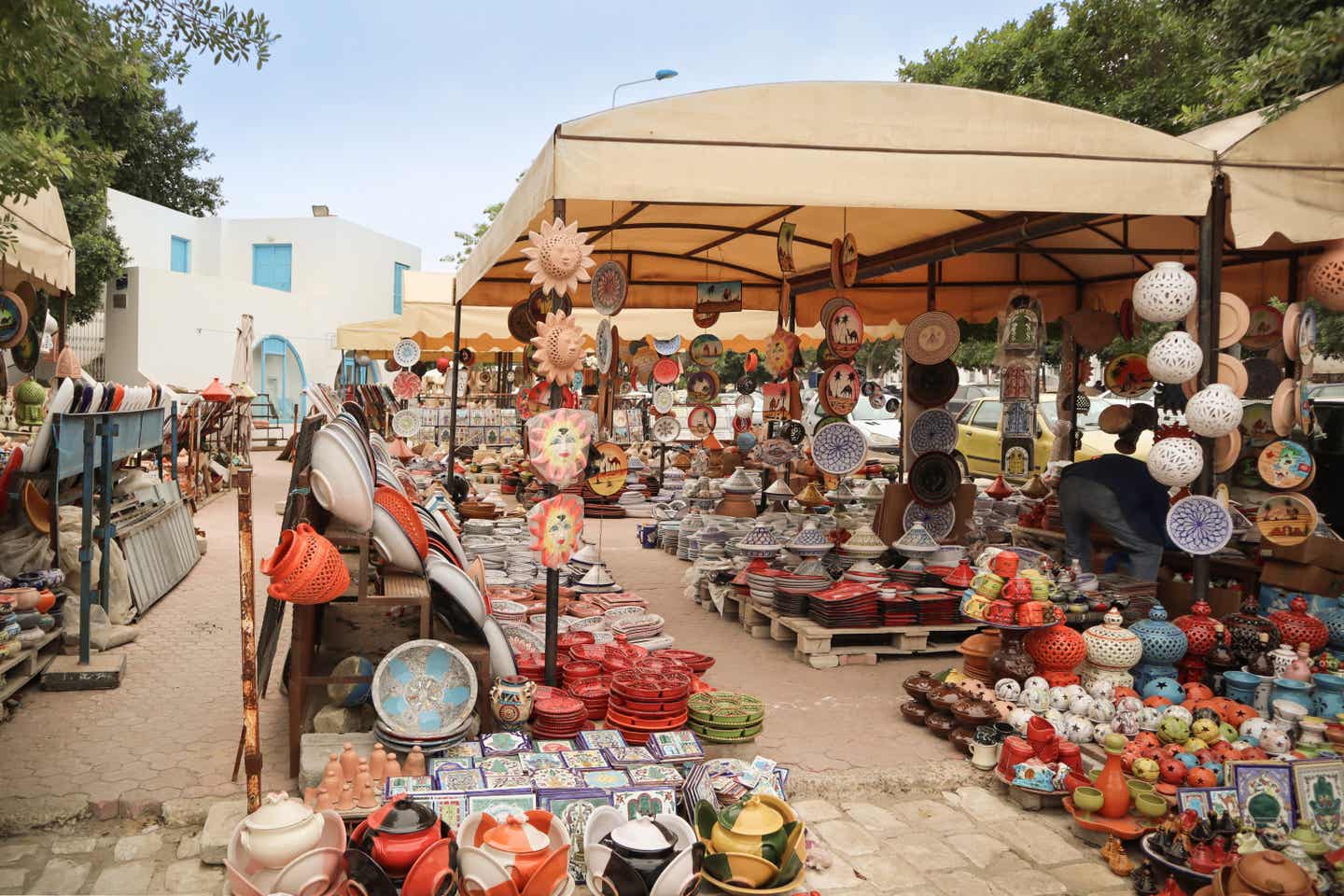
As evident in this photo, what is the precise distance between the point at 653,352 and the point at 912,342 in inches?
275

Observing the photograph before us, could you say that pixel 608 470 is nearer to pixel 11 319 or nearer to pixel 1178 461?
pixel 1178 461

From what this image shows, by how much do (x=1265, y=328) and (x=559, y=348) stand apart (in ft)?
20.8

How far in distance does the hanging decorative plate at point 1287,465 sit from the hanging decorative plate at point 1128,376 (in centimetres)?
334

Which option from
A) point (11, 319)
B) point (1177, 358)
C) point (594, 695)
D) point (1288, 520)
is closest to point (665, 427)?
point (11, 319)

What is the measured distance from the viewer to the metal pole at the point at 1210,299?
533 centimetres

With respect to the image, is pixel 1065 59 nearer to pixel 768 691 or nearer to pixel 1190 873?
pixel 768 691

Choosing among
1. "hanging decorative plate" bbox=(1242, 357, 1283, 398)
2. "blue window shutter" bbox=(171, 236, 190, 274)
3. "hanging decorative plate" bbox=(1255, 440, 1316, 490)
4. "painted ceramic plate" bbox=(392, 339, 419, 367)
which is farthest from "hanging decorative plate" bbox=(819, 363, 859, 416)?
"blue window shutter" bbox=(171, 236, 190, 274)

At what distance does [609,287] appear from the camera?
23.0 ft

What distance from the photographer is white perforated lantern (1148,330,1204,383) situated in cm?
518

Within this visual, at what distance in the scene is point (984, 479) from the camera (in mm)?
16469

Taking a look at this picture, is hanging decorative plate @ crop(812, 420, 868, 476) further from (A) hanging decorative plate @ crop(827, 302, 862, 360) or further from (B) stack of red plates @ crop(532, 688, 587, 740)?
(B) stack of red plates @ crop(532, 688, 587, 740)

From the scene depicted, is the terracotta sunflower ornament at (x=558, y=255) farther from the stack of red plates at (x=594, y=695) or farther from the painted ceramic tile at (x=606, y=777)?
the painted ceramic tile at (x=606, y=777)

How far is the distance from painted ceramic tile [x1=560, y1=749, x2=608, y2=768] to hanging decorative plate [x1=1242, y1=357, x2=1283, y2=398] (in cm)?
701

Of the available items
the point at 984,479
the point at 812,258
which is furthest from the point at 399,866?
the point at 984,479
